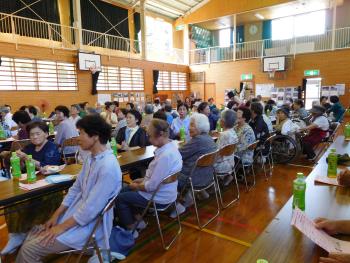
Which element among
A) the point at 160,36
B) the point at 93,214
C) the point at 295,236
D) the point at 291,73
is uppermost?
the point at 160,36

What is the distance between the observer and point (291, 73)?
475 inches

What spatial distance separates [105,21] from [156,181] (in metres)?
11.2

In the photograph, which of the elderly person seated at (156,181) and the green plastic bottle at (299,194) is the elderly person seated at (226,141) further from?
the green plastic bottle at (299,194)

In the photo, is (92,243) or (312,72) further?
(312,72)

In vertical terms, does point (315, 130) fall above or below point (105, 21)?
below

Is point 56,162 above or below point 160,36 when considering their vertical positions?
below

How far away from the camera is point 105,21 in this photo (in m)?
11.8

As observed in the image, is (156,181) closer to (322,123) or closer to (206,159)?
(206,159)

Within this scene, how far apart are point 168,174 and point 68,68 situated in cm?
840

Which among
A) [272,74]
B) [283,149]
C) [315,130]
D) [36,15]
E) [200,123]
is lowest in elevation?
[283,149]

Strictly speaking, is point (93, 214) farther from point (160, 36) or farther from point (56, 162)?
point (160, 36)

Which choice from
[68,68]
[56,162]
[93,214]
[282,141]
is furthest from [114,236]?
[68,68]

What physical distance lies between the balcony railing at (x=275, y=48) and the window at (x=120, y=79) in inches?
163

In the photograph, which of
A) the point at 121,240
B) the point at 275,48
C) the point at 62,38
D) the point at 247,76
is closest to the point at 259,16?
the point at 275,48
